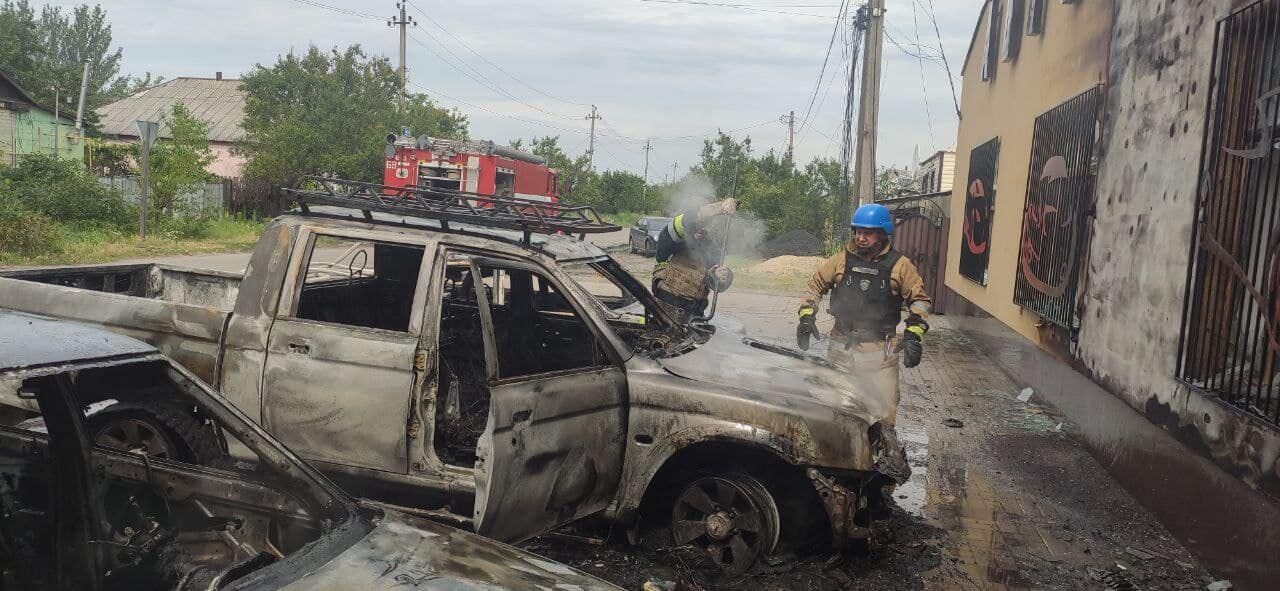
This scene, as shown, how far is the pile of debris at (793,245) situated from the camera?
3024 centimetres

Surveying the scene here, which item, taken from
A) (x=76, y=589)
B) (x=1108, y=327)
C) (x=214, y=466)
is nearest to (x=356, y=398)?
(x=214, y=466)

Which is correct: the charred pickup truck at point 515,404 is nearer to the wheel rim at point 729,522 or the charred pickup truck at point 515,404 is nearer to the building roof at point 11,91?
the wheel rim at point 729,522

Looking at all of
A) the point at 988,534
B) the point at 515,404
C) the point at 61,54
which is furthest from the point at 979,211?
the point at 61,54

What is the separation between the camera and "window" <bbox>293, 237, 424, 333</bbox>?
506 cm

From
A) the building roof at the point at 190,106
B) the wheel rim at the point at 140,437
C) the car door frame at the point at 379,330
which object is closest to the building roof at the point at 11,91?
the building roof at the point at 190,106

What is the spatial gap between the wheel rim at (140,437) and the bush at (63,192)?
65.4 feet

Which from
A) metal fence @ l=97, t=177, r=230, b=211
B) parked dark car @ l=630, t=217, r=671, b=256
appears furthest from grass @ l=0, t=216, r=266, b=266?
parked dark car @ l=630, t=217, r=671, b=256

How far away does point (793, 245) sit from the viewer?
100 feet

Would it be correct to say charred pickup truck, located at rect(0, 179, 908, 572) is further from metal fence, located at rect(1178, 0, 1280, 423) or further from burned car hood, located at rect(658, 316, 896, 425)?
metal fence, located at rect(1178, 0, 1280, 423)

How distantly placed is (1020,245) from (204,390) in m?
9.46

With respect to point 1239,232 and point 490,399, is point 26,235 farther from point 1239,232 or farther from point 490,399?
point 1239,232

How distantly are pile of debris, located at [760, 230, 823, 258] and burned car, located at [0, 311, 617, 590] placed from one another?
27.9 meters

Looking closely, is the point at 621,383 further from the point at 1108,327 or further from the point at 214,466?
the point at 1108,327

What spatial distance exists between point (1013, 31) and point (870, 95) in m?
5.11
